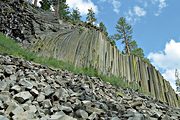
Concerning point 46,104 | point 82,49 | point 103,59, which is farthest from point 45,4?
point 46,104

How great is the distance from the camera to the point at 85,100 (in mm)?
7645

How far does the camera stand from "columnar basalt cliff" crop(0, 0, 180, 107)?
63.0 ft

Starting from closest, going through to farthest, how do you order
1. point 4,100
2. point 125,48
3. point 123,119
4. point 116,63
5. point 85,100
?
point 4,100, point 123,119, point 85,100, point 116,63, point 125,48

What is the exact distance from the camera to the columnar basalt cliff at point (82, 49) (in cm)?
1919

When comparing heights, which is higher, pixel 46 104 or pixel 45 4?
pixel 45 4

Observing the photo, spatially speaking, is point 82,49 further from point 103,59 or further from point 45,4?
point 45,4

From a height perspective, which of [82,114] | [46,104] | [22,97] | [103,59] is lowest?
[82,114]

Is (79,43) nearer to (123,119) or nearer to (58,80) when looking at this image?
(58,80)

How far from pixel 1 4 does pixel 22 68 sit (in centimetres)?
1291

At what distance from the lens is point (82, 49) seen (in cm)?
2039

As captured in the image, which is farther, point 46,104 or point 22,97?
point 46,104

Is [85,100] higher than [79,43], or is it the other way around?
[79,43]

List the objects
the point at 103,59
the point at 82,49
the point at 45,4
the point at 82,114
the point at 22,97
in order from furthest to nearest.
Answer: the point at 45,4, the point at 82,49, the point at 103,59, the point at 22,97, the point at 82,114

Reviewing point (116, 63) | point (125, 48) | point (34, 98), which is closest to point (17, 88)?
point (34, 98)
